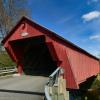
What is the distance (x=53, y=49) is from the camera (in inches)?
637

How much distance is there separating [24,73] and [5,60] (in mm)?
13749

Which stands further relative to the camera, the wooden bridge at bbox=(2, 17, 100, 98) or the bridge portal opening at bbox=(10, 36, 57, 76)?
the bridge portal opening at bbox=(10, 36, 57, 76)

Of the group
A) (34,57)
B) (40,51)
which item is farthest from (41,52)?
(34,57)

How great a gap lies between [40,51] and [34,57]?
2.75 ft

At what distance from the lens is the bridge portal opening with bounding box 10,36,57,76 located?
67.5ft

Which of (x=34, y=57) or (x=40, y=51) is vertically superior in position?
(x=40, y=51)

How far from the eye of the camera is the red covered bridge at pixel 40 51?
1606 centimetres

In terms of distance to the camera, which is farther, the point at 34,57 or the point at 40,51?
the point at 34,57

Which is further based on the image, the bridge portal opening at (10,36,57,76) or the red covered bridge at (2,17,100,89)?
the bridge portal opening at (10,36,57,76)

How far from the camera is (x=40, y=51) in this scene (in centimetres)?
2183

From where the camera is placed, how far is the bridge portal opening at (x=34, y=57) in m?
20.6

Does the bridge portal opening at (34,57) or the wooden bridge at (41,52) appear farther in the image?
the bridge portal opening at (34,57)

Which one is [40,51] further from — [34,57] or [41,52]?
[34,57]

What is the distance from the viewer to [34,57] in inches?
875
